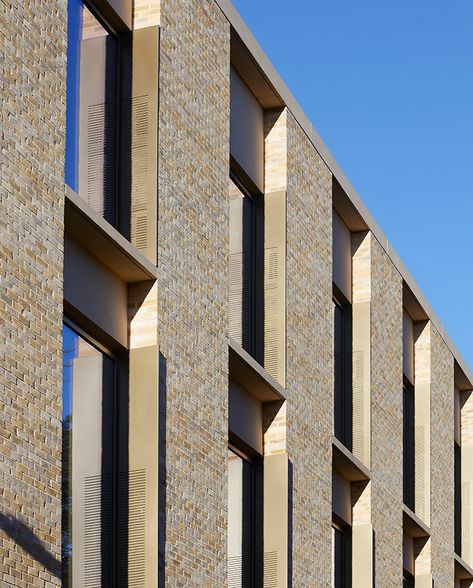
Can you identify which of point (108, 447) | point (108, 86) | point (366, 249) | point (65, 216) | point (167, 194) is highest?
point (366, 249)

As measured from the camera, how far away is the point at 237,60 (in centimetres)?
2238

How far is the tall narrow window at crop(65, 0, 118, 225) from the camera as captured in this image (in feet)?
56.9

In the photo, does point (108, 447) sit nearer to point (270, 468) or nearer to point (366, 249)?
point (270, 468)

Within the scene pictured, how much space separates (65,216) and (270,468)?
7426 millimetres

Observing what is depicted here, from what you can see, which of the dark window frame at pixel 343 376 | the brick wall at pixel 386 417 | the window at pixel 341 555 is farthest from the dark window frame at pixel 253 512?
the brick wall at pixel 386 417

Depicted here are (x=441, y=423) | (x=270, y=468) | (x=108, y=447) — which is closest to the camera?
(x=108, y=447)

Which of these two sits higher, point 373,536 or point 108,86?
point 108,86

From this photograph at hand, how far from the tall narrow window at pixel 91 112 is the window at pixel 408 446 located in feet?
50.8

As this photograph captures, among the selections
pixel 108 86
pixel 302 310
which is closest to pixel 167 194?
pixel 108 86

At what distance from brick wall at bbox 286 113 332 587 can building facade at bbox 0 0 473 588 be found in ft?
0.22

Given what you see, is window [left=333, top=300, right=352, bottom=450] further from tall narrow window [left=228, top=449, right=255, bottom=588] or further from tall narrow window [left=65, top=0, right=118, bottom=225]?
tall narrow window [left=65, top=0, right=118, bottom=225]

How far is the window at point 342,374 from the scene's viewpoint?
2673 cm

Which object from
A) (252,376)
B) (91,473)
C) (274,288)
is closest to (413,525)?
(274,288)

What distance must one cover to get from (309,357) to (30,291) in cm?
1004
